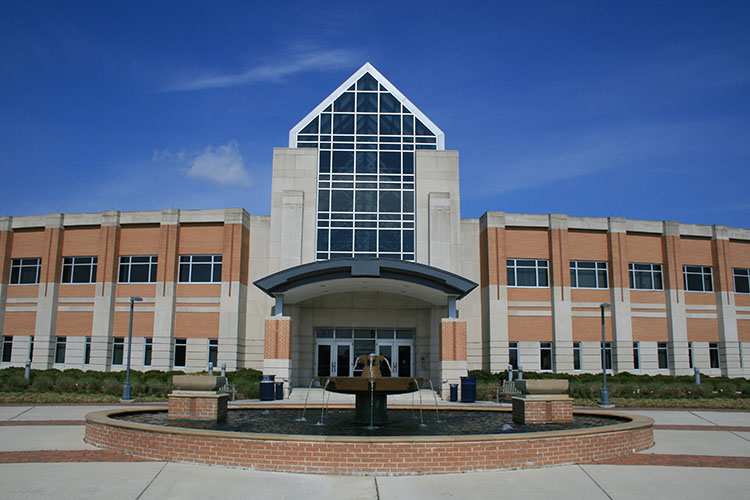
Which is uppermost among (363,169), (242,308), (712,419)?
(363,169)

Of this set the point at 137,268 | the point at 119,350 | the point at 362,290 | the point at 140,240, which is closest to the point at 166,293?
the point at 137,268

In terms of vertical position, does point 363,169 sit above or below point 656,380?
above

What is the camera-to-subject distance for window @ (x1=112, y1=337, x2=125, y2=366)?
33.8 metres

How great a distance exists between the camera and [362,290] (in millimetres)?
31703

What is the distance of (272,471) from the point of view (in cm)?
953

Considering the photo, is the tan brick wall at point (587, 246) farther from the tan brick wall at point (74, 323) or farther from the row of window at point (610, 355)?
the tan brick wall at point (74, 323)

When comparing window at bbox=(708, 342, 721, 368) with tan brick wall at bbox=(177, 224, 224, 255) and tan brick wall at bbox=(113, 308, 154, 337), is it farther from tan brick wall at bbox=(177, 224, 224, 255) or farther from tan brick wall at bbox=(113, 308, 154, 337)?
tan brick wall at bbox=(113, 308, 154, 337)

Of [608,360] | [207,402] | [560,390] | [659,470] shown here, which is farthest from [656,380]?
[207,402]

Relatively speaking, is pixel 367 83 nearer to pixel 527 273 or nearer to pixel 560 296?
pixel 527 273

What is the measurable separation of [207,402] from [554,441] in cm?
798

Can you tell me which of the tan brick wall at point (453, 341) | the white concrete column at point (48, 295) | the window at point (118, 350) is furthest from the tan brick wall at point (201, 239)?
the tan brick wall at point (453, 341)

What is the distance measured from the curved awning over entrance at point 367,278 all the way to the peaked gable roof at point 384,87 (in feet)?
34.3

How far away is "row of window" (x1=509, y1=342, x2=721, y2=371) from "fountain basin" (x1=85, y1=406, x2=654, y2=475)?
23.6 meters

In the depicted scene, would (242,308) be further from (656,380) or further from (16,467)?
(16,467)
